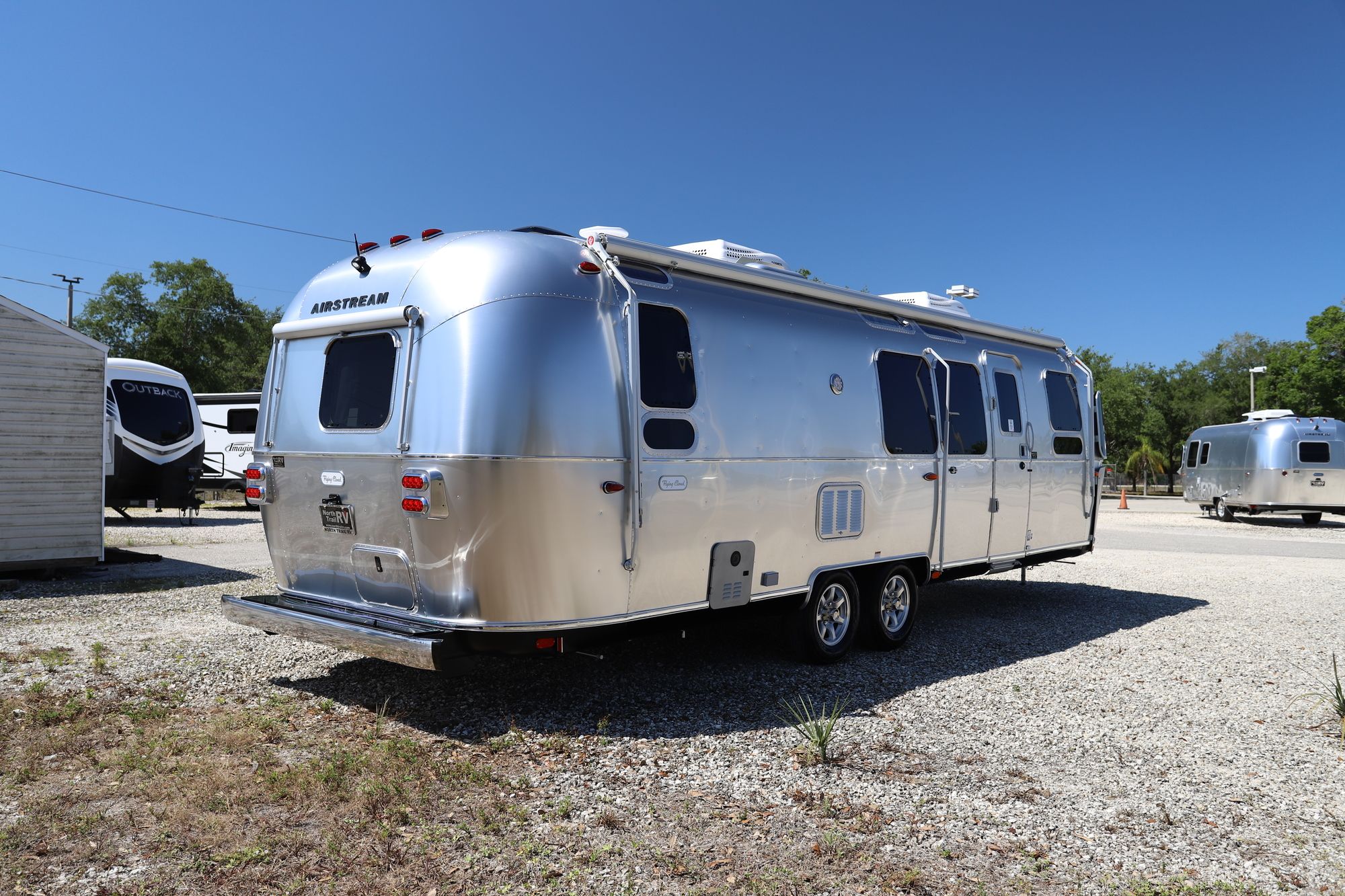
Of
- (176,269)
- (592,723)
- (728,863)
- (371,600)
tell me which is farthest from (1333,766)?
(176,269)

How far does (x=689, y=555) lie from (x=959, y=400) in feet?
12.2

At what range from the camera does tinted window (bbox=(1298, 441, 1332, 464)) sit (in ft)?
72.7

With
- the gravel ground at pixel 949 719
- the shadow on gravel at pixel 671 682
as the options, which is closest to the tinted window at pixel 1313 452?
the gravel ground at pixel 949 719

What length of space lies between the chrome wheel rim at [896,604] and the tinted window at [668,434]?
2.80 metres

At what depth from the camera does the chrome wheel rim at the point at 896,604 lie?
7.93 meters

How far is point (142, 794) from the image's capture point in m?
4.48

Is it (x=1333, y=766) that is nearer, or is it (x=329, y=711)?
(x=1333, y=766)

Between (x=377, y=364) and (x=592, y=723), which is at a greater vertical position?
(x=377, y=364)

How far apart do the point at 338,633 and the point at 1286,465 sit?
2328 cm

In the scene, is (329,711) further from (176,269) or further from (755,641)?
(176,269)

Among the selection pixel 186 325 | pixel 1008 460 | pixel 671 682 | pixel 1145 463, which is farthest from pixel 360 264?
pixel 186 325

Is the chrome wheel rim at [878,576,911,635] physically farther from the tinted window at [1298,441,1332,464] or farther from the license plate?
the tinted window at [1298,441,1332,464]

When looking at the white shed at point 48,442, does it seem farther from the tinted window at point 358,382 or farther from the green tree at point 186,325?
the green tree at point 186,325

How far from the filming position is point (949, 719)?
6.04 m
